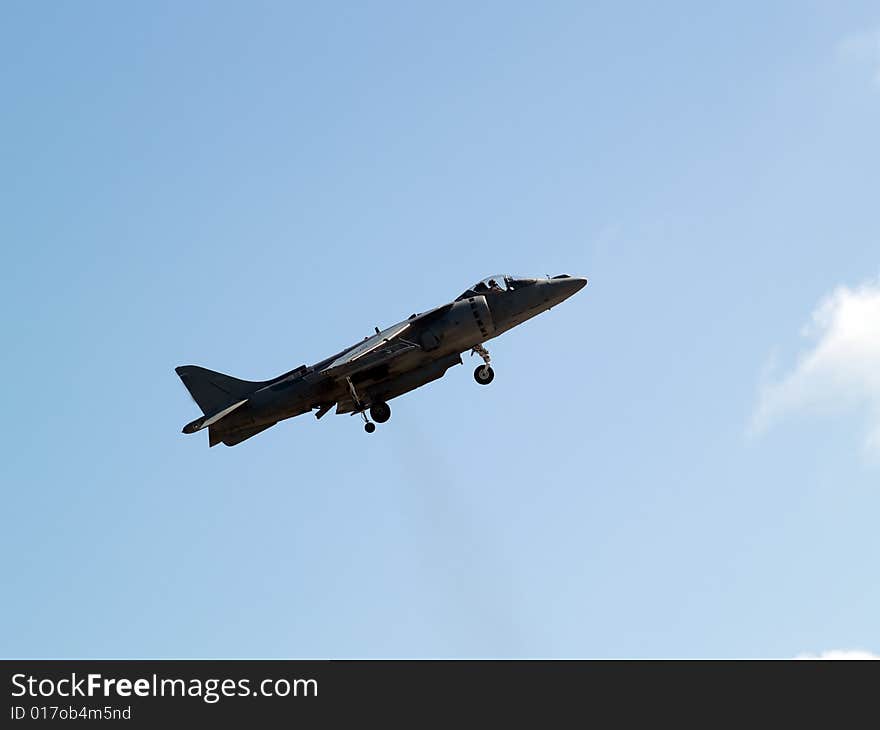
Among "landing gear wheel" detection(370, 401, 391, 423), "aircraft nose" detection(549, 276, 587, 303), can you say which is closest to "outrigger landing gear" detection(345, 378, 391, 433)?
"landing gear wheel" detection(370, 401, 391, 423)

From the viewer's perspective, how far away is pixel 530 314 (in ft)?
169

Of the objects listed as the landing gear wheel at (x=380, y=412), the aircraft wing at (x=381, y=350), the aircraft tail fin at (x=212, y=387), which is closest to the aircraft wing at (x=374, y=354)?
the aircraft wing at (x=381, y=350)

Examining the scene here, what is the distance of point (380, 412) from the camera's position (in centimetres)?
5181

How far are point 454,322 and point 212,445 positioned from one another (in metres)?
10.5

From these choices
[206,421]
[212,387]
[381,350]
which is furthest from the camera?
[212,387]

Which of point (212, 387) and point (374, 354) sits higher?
point (212, 387)

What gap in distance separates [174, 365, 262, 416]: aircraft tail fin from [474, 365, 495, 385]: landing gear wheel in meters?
8.38

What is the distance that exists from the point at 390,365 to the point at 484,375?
12.3ft

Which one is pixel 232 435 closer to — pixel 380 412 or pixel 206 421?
pixel 206 421

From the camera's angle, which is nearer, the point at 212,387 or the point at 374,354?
the point at 374,354

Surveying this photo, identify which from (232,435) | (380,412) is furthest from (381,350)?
(232,435)

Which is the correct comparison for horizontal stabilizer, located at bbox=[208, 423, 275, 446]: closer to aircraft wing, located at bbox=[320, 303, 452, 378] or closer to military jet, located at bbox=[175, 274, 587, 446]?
military jet, located at bbox=[175, 274, 587, 446]
